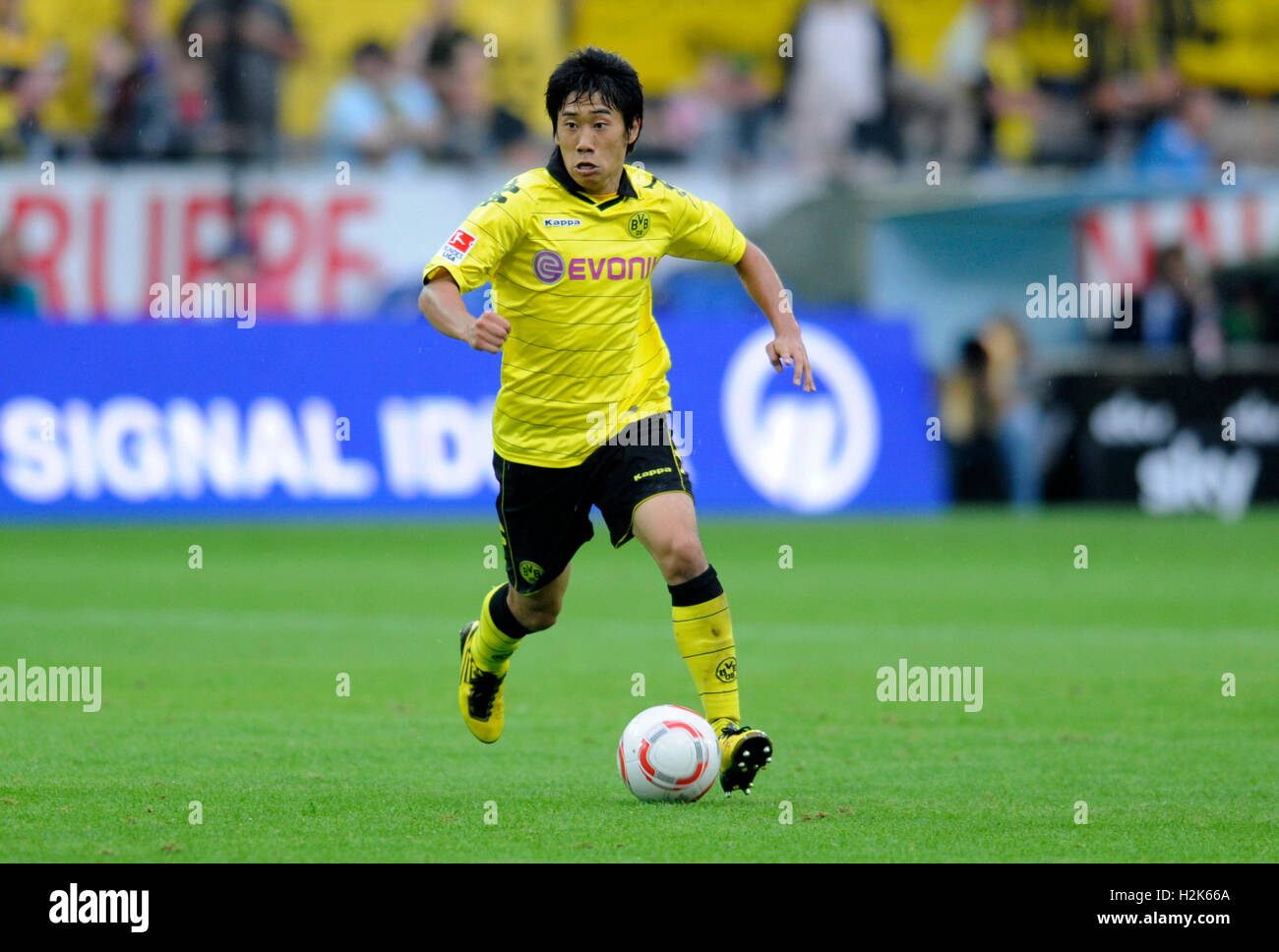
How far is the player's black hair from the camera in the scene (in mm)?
6434

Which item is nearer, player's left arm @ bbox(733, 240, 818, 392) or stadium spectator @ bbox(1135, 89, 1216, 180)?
player's left arm @ bbox(733, 240, 818, 392)

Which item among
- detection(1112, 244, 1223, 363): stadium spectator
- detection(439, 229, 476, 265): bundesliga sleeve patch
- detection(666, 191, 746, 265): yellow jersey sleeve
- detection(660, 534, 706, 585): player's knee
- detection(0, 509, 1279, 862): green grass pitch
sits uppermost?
detection(1112, 244, 1223, 363): stadium spectator

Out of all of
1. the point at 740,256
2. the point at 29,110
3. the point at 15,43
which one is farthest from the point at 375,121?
the point at 740,256

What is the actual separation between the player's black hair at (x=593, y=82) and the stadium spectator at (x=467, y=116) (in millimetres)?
12952

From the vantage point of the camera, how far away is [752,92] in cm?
2112

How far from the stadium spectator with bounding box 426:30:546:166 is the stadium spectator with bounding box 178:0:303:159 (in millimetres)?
1670

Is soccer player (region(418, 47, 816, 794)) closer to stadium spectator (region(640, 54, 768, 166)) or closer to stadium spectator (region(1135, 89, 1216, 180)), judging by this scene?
stadium spectator (region(640, 54, 768, 166))

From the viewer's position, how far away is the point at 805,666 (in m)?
9.66

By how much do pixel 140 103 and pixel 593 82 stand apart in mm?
13105

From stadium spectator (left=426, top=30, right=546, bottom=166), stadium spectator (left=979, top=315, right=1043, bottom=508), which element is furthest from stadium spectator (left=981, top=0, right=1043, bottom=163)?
stadium spectator (left=426, top=30, right=546, bottom=166)

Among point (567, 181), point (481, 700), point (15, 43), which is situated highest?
point (15, 43)

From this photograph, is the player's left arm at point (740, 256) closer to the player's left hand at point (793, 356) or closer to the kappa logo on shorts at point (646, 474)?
the player's left hand at point (793, 356)

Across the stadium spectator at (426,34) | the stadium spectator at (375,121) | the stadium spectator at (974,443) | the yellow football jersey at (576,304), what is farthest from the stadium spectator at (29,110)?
the yellow football jersey at (576,304)

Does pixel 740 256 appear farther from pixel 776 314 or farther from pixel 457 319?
pixel 457 319
